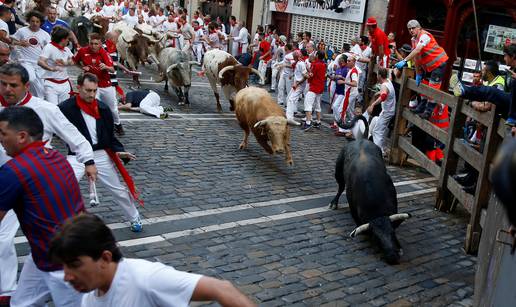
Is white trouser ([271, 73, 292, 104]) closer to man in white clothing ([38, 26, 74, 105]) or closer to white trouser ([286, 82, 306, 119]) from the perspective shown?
white trouser ([286, 82, 306, 119])

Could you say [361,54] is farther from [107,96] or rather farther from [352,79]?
[107,96]

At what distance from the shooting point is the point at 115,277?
101 inches

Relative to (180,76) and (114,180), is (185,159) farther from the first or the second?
(180,76)

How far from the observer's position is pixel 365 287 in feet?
19.6

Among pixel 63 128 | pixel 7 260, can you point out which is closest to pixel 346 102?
pixel 63 128

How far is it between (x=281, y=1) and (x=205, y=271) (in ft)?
65.1

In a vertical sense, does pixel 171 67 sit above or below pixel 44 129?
below

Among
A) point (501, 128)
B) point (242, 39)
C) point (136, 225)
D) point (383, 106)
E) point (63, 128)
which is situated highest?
point (242, 39)

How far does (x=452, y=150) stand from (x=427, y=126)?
1355 mm

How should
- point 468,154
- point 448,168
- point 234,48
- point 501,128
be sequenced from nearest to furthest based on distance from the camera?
point 501,128
point 468,154
point 448,168
point 234,48

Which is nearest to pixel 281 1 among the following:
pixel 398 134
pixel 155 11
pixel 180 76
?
pixel 155 11

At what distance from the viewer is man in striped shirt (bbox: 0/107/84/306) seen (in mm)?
3557

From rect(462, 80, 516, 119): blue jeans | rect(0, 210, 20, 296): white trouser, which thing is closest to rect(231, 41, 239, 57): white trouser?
rect(462, 80, 516, 119): blue jeans

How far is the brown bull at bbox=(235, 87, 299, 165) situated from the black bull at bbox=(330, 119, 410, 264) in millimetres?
2047
